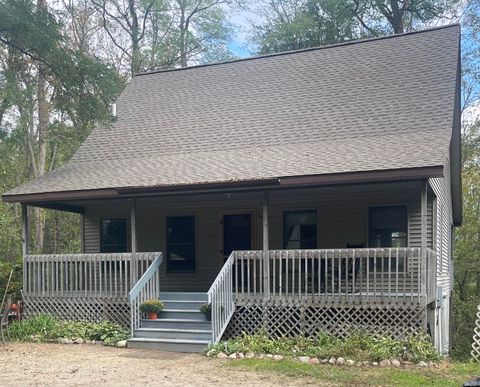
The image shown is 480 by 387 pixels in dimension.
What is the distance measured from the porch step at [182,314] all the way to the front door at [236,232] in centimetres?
256

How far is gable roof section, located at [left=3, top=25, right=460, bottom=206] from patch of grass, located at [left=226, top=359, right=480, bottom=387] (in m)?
3.35

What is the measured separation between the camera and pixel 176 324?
35.7 feet

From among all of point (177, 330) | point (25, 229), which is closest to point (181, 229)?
point (25, 229)

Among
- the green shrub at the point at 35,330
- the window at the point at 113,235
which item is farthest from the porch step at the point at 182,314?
the window at the point at 113,235

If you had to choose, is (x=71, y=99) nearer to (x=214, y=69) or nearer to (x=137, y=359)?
(x=214, y=69)

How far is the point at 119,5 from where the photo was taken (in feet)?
99.1

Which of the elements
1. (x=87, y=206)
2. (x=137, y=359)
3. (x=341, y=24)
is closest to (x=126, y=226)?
(x=87, y=206)

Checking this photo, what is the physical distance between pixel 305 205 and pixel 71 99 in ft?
20.1

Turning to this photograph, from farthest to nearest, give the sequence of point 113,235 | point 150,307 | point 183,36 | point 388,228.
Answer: point 183,36
point 113,235
point 388,228
point 150,307

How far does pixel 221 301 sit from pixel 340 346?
2.41m

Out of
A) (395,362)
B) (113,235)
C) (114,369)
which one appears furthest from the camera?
(113,235)

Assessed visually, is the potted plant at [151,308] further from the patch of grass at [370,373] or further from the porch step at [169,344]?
the patch of grass at [370,373]

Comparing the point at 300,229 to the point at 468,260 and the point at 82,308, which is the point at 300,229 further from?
the point at 468,260

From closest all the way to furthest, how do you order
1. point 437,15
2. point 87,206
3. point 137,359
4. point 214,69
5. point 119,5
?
point 137,359, point 87,206, point 214,69, point 437,15, point 119,5
